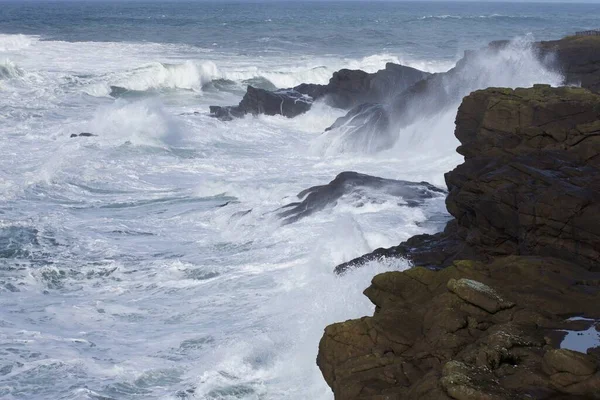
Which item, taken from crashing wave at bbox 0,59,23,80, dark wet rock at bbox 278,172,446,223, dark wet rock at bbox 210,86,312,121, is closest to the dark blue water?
crashing wave at bbox 0,59,23,80

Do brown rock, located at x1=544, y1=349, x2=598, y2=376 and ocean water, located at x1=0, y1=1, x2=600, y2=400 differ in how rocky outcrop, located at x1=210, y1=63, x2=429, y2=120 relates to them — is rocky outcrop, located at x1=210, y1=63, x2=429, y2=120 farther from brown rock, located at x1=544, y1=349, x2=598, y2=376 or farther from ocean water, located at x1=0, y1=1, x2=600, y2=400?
brown rock, located at x1=544, y1=349, x2=598, y2=376

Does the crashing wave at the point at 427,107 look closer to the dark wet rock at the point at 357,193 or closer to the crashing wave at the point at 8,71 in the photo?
the dark wet rock at the point at 357,193

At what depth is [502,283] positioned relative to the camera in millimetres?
9070

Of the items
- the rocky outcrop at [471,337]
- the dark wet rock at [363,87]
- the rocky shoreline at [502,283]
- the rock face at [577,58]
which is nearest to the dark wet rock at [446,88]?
the rock face at [577,58]

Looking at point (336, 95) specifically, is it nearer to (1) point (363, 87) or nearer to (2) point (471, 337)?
(1) point (363, 87)

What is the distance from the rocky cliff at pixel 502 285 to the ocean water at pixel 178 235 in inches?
65.2

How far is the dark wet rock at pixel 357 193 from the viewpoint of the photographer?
696 inches

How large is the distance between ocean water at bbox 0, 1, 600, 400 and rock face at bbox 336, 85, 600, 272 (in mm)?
1281

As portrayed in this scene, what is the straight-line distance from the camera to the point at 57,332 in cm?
1272

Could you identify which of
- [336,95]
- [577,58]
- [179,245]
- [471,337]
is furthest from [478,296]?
[336,95]

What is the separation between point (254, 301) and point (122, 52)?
4217 cm

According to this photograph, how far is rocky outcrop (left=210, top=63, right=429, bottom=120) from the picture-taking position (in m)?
31.3

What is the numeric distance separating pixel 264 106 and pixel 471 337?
23871 mm

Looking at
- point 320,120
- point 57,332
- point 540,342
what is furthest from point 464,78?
point 540,342
